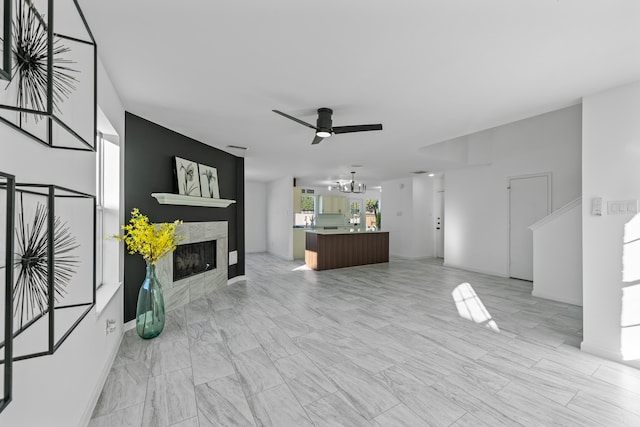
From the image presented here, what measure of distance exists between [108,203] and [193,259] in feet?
5.77

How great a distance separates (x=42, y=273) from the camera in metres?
1.04

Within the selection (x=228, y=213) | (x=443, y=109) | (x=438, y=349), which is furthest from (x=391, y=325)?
(x=228, y=213)

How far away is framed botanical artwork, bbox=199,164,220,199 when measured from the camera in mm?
4414

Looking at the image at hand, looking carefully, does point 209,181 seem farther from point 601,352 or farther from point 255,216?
point 601,352

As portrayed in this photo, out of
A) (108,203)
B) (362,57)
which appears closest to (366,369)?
(362,57)

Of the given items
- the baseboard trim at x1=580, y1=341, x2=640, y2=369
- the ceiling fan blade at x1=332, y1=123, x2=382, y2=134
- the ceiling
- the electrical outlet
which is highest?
the ceiling

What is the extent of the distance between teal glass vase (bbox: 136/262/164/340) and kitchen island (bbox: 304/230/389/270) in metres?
4.12

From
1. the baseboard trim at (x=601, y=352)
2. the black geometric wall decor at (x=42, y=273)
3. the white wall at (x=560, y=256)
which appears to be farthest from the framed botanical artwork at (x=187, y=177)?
the white wall at (x=560, y=256)

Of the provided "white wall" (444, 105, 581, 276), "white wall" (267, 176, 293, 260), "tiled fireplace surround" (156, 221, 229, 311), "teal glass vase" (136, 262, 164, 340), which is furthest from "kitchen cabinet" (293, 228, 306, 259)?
"teal glass vase" (136, 262, 164, 340)

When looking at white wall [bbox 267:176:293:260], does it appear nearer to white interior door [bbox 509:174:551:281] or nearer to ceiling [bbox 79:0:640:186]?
ceiling [bbox 79:0:640:186]

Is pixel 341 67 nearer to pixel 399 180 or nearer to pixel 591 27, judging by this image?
pixel 591 27

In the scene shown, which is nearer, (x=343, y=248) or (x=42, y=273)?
(x=42, y=273)

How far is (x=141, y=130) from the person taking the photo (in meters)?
3.35

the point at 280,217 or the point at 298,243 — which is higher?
the point at 280,217
